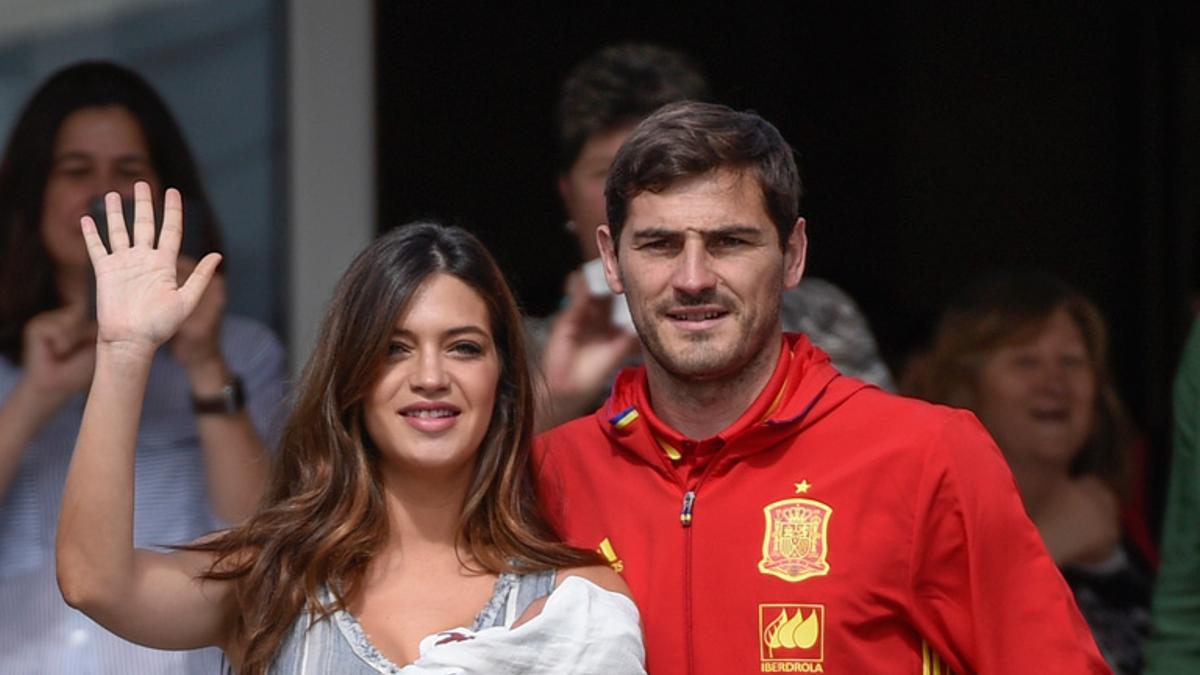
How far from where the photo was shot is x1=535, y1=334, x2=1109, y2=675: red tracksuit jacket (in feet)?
10.1

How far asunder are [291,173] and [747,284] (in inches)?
76.8

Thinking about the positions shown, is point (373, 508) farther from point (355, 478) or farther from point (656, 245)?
point (656, 245)

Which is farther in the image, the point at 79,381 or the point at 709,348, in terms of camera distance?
the point at 79,381

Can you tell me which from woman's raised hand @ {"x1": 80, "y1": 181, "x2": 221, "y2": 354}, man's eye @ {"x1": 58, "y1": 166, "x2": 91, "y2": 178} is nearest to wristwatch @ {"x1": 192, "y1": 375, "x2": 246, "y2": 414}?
man's eye @ {"x1": 58, "y1": 166, "x2": 91, "y2": 178}

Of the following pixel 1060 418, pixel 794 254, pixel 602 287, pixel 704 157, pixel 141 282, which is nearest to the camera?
pixel 141 282

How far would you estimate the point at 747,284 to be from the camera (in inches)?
127

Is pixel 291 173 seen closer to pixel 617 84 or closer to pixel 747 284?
pixel 617 84

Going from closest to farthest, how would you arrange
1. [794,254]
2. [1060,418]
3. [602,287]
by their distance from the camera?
1. [794,254]
2. [602,287]
3. [1060,418]

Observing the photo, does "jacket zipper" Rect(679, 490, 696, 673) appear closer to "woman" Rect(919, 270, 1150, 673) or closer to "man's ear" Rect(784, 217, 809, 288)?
"man's ear" Rect(784, 217, 809, 288)

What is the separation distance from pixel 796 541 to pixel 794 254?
476 millimetres

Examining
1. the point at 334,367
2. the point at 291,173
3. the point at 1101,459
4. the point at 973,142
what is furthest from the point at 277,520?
the point at 973,142

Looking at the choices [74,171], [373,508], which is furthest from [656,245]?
[74,171]

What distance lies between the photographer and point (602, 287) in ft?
13.2

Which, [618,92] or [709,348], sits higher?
[618,92]
